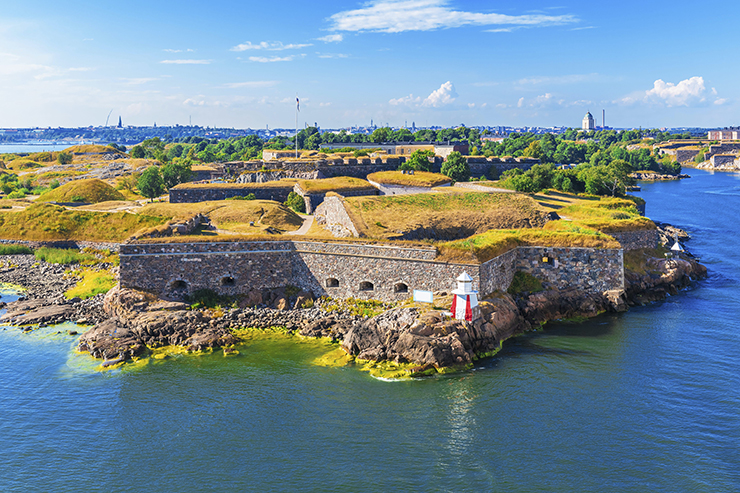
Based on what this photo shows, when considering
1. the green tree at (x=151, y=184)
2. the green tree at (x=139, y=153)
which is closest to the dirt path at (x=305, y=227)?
the green tree at (x=151, y=184)

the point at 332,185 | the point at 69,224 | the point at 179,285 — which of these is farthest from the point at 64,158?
the point at 179,285

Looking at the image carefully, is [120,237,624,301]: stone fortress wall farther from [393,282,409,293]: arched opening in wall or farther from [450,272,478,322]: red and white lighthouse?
[450,272,478,322]: red and white lighthouse

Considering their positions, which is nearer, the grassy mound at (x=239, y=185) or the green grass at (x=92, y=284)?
the green grass at (x=92, y=284)

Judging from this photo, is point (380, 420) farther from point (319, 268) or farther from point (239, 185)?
point (239, 185)

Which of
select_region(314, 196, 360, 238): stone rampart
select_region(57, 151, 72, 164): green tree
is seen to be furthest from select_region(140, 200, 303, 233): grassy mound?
select_region(57, 151, 72, 164): green tree

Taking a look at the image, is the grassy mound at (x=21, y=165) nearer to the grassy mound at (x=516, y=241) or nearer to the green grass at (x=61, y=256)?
the green grass at (x=61, y=256)

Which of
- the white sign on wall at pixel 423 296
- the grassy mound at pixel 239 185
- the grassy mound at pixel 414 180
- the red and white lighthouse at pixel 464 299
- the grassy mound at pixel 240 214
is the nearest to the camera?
the red and white lighthouse at pixel 464 299
